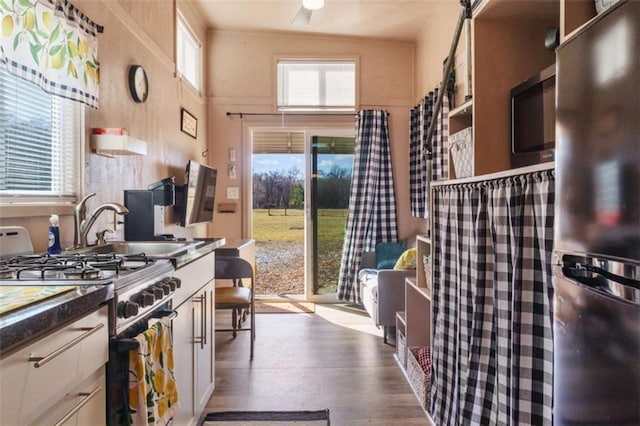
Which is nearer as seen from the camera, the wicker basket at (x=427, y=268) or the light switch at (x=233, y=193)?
the wicker basket at (x=427, y=268)

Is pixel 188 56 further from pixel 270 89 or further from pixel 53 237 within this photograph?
pixel 53 237

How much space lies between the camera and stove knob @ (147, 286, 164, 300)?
1.33m

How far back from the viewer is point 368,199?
4531 millimetres

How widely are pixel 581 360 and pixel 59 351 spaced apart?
121cm

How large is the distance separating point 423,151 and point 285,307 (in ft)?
7.77

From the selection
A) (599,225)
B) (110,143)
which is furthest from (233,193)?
(599,225)

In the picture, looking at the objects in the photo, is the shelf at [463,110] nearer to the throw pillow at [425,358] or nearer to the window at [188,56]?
the throw pillow at [425,358]

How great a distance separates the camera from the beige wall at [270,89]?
4582mm

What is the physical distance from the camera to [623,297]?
2.52 ft

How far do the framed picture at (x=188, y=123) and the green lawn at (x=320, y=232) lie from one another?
125 cm

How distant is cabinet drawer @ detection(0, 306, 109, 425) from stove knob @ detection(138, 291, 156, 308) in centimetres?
20

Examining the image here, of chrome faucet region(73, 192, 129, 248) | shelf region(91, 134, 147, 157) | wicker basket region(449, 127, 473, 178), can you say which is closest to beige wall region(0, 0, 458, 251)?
shelf region(91, 134, 147, 157)

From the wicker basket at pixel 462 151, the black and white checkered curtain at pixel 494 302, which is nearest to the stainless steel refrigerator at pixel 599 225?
the black and white checkered curtain at pixel 494 302

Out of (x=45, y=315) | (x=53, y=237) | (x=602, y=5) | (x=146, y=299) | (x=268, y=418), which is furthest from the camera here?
(x=268, y=418)
